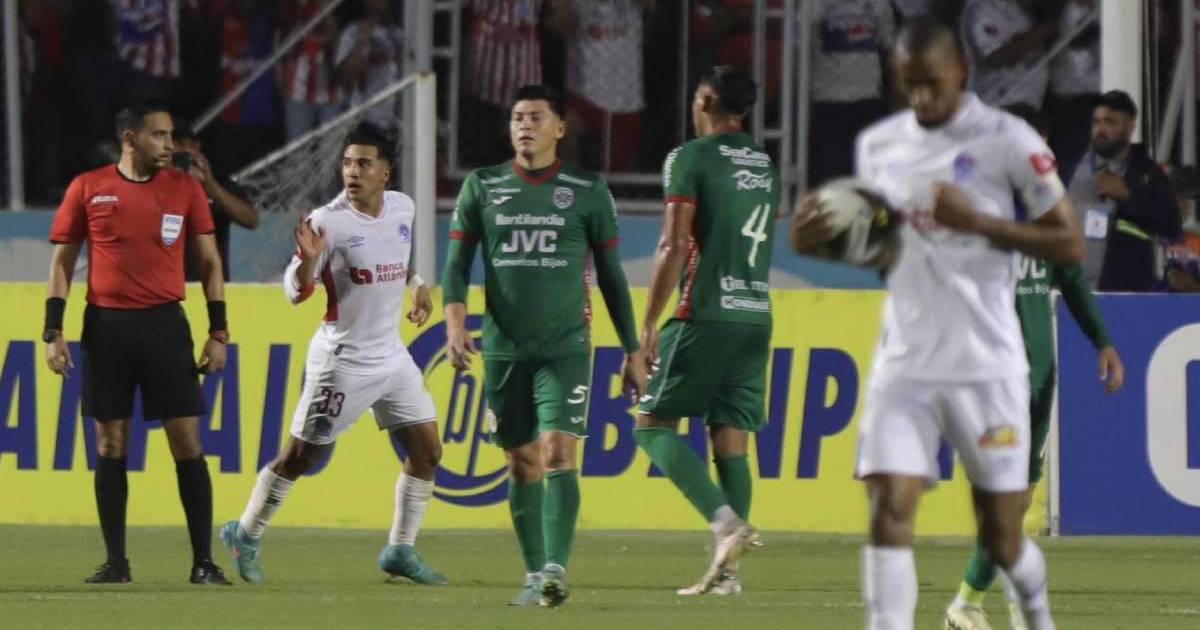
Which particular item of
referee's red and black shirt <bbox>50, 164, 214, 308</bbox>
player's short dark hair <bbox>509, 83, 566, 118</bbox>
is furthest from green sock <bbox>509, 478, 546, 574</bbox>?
referee's red and black shirt <bbox>50, 164, 214, 308</bbox>

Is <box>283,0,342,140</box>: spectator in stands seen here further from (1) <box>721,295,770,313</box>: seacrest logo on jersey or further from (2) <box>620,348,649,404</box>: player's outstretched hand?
(2) <box>620,348,649,404</box>: player's outstretched hand

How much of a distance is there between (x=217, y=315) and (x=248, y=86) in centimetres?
593

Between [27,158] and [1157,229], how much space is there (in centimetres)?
708

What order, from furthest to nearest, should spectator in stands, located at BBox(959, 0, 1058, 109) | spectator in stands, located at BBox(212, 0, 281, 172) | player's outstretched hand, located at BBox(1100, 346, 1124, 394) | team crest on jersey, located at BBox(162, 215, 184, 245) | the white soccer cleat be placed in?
spectator in stands, located at BBox(212, 0, 281, 172), spectator in stands, located at BBox(959, 0, 1058, 109), team crest on jersey, located at BBox(162, 215, 184, 245), player's outstretched hand, located at BBox(1100, 346, 1124, 394), the white soccer cleat

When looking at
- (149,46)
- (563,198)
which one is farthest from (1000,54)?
(563,198)

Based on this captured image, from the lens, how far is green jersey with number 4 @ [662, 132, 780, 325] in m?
10.5

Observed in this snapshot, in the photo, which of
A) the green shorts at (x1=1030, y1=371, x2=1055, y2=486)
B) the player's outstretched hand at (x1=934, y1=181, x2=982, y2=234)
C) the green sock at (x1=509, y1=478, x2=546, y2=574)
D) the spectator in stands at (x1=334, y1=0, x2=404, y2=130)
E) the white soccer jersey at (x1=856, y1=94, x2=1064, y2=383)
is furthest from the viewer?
the spectator in stands at (x1=334, y1=0, x2=404, y2=130)

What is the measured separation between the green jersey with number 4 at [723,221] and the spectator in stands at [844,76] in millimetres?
5537

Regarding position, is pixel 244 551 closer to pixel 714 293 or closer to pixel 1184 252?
pixel 714 293

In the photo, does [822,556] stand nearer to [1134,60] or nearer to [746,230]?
[746,230]

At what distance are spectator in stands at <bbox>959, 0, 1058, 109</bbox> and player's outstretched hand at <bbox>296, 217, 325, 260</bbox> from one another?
6904 mm

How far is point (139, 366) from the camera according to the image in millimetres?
11047

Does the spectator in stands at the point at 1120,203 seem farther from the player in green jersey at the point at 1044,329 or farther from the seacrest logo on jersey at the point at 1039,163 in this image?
the seacrest logo on jersey at the point at 1039,163

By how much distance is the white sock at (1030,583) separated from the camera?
23.8 feet
